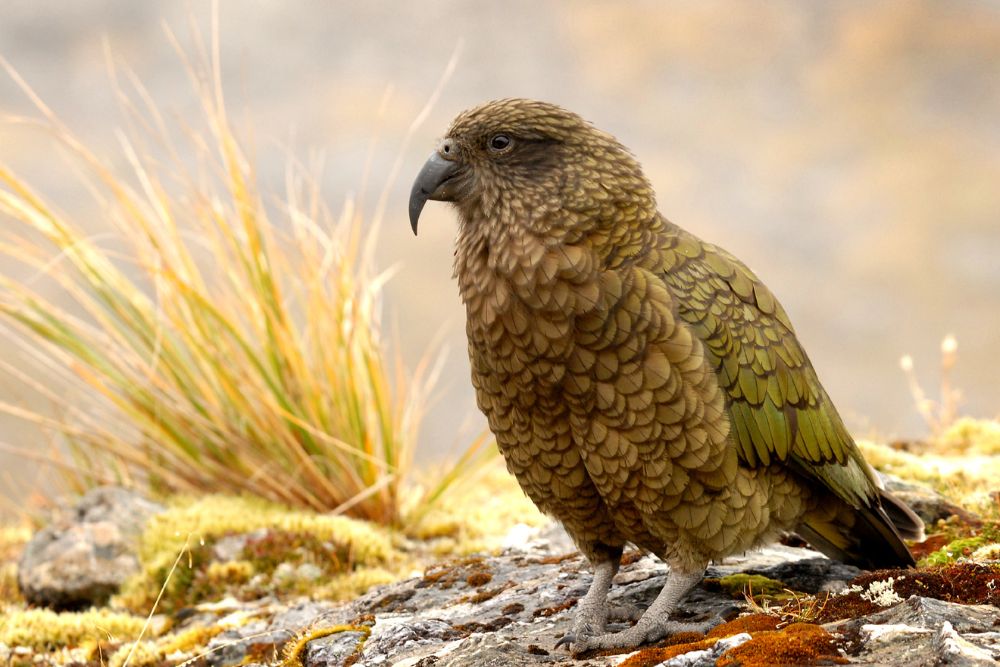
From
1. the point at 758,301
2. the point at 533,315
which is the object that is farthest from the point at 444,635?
the point at 758,301

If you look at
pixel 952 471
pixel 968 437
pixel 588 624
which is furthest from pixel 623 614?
pixel 968 437

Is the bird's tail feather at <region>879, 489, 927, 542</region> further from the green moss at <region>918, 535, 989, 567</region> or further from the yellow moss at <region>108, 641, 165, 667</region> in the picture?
the yellow moss at <region>108, 641, 165, 667</region>

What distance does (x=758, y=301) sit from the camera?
4230mm

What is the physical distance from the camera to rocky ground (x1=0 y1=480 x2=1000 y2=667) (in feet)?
10.1

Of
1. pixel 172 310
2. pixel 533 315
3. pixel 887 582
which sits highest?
pixel 172 310

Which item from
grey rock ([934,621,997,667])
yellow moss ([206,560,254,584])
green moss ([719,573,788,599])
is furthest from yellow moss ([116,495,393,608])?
grey rock ([934,621,997,667])

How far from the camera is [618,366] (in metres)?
3.83

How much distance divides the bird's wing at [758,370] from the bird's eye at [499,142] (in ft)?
2.60

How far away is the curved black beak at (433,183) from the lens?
13.7 feet

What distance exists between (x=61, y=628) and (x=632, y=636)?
3884 mm

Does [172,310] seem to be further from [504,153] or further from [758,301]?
[758,301]

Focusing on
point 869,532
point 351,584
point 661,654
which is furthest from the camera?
point 351,584

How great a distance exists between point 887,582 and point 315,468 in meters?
4.95

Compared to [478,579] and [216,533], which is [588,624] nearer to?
[478,579]
